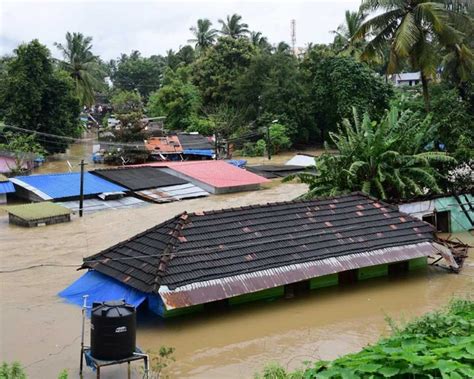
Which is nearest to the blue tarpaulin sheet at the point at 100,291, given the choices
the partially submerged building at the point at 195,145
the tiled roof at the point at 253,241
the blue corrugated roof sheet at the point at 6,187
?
the tiled roof at the point at 253,241

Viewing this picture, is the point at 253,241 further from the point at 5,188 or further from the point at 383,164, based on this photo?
the point at 5,188

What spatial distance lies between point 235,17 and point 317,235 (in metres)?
46.2

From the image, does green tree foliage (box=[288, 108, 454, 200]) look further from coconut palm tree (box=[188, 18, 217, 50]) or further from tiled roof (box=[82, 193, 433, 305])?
coconut palm tree (box=[188, 18, 217, 50])

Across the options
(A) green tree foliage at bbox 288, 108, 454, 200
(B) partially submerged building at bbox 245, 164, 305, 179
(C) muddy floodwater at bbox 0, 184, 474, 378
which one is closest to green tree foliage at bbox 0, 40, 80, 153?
(B) partially submerged building at bbox 245, 164, 305, 179

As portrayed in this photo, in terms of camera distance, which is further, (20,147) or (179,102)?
(179,102)

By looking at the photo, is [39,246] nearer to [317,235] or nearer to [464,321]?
[317,235]

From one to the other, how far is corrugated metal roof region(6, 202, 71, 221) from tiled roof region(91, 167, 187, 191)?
469 cm

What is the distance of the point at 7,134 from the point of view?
35688 millimetres

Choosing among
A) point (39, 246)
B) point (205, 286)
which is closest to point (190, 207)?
point (39, 246)

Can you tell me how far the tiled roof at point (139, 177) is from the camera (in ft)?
92.8

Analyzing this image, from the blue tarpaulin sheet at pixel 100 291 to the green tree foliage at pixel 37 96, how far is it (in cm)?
2630

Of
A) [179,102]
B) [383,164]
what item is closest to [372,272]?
[383,164]

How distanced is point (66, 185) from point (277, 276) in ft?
54.9

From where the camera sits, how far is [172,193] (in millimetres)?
28109
